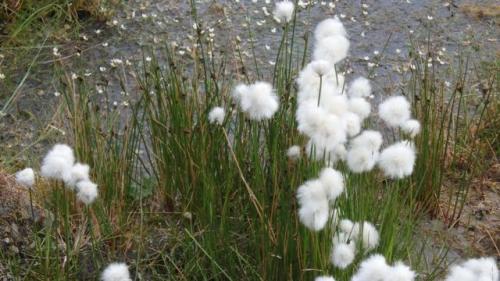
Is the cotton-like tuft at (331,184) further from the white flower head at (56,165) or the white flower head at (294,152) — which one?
the white flower head at (56,165)

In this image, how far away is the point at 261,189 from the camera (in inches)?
94.7

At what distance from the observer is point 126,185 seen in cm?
281

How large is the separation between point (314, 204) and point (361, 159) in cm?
29

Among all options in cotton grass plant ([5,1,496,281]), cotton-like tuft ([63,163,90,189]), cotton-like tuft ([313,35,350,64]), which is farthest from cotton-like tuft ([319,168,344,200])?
cotton-like tuft ([63,163,90,189])

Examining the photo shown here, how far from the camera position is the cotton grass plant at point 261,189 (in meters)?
1.95

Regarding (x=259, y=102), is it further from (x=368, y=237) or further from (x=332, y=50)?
(x=368, y=237)

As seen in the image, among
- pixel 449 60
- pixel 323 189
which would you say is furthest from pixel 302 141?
pixel 449 60

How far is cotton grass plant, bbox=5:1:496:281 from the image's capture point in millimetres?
1945

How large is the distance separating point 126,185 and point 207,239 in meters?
0.58

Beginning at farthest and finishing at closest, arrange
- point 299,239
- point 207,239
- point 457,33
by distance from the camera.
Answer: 1. point 457,33
2. point 207,239
3. point 299,239

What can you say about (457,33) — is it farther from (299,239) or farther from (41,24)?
→ (299,239)

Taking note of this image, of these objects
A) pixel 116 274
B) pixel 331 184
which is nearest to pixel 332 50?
pixel 331 184

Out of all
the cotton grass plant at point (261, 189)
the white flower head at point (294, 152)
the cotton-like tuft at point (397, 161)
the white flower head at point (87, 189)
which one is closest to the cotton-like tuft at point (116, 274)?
the cotton grass plant at point (261, 189)

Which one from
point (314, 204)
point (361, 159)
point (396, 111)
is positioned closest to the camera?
point (314, 204)
